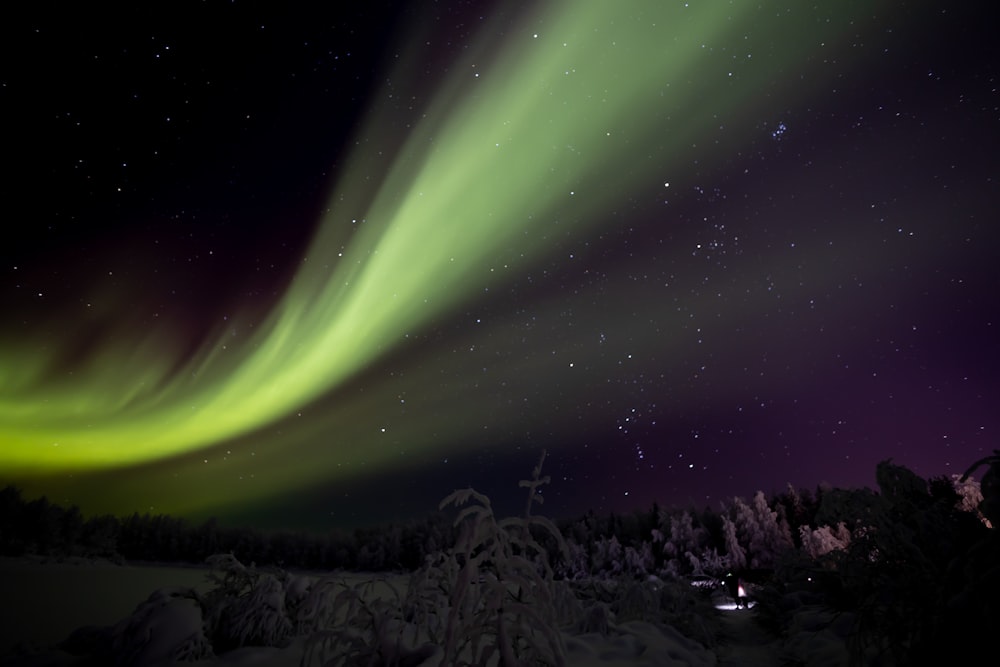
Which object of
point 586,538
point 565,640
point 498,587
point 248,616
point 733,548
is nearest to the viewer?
point 498,587

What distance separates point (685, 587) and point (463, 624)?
1616 cm

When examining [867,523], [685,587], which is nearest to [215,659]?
[867,523]

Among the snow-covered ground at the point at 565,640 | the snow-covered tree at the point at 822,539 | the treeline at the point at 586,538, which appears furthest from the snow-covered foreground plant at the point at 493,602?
the snow-covered tree at the point at 822,539

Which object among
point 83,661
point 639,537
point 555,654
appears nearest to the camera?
point 555,654

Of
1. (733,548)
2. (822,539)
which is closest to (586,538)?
(733,548)

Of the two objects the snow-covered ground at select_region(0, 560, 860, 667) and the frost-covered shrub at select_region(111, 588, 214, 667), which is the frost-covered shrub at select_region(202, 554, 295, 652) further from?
the frost-covered shrub at select_region(111, 588, 214, 667)

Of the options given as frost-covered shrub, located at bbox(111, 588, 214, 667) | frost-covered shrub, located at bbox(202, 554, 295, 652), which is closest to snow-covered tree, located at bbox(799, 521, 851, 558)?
frost-covered shrub, located at bbox(202, 554, 295, 652)

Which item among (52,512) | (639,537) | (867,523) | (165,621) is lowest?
(639,537)

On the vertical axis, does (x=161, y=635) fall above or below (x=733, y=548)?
above

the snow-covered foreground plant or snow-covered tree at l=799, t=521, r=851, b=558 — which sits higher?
the snow-covered foreground plant

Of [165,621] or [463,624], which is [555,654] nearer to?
[463,624]

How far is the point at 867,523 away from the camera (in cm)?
576

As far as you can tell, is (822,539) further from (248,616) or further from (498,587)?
(498,587)

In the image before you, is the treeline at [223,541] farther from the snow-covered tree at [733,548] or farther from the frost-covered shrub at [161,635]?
the frost-covered shrub at [161,635]
